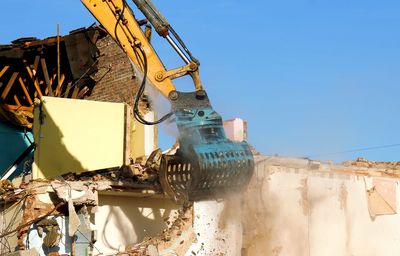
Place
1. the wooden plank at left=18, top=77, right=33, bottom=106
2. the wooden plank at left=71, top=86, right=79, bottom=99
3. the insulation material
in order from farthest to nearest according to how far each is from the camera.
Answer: the wooden plank at left=71, top=86, right=79, bottom=99 < the wooden plank at left=18, top=77, right=33, bottom=106 < the insulation material

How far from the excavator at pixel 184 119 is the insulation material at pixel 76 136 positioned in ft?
14.3

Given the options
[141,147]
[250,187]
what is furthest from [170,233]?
[141,147]

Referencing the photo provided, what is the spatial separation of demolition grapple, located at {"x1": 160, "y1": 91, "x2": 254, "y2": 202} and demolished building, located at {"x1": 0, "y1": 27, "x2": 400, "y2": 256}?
1518 millimetres

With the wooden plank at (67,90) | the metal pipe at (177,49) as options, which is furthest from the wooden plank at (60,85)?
the metal pipe at (177,49)

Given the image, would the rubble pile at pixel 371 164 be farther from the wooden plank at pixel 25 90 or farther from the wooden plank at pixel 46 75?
the wooden plank at pixel 25 90

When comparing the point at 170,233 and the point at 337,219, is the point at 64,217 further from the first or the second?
the point at 337,219

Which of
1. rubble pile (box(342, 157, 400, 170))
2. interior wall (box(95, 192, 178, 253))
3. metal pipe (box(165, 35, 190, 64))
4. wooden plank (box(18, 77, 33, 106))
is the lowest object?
interior wall (box(95, 192, 178, 253))

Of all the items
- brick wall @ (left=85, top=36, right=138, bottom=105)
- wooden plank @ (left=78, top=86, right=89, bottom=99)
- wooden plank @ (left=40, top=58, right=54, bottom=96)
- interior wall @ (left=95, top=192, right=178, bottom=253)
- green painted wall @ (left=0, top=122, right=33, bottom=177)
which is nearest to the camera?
interior wall @ (left=95, top=192, right=178, bottom=253)

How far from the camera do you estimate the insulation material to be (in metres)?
14.0

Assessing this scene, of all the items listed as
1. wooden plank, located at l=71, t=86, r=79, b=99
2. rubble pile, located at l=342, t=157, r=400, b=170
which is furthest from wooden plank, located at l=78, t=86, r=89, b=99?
rubble pile, located at l=342, t=157, r=400, b=170

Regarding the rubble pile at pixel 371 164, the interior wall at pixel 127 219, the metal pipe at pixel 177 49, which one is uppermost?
the metal pipe at pixel 177 49

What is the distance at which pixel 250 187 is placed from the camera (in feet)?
38.5

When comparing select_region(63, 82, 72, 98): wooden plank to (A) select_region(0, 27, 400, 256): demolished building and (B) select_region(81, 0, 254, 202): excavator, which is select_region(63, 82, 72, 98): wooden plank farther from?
(B) select_region(81, 0, 254, 202): excavator

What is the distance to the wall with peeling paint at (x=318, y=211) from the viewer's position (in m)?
11.9
